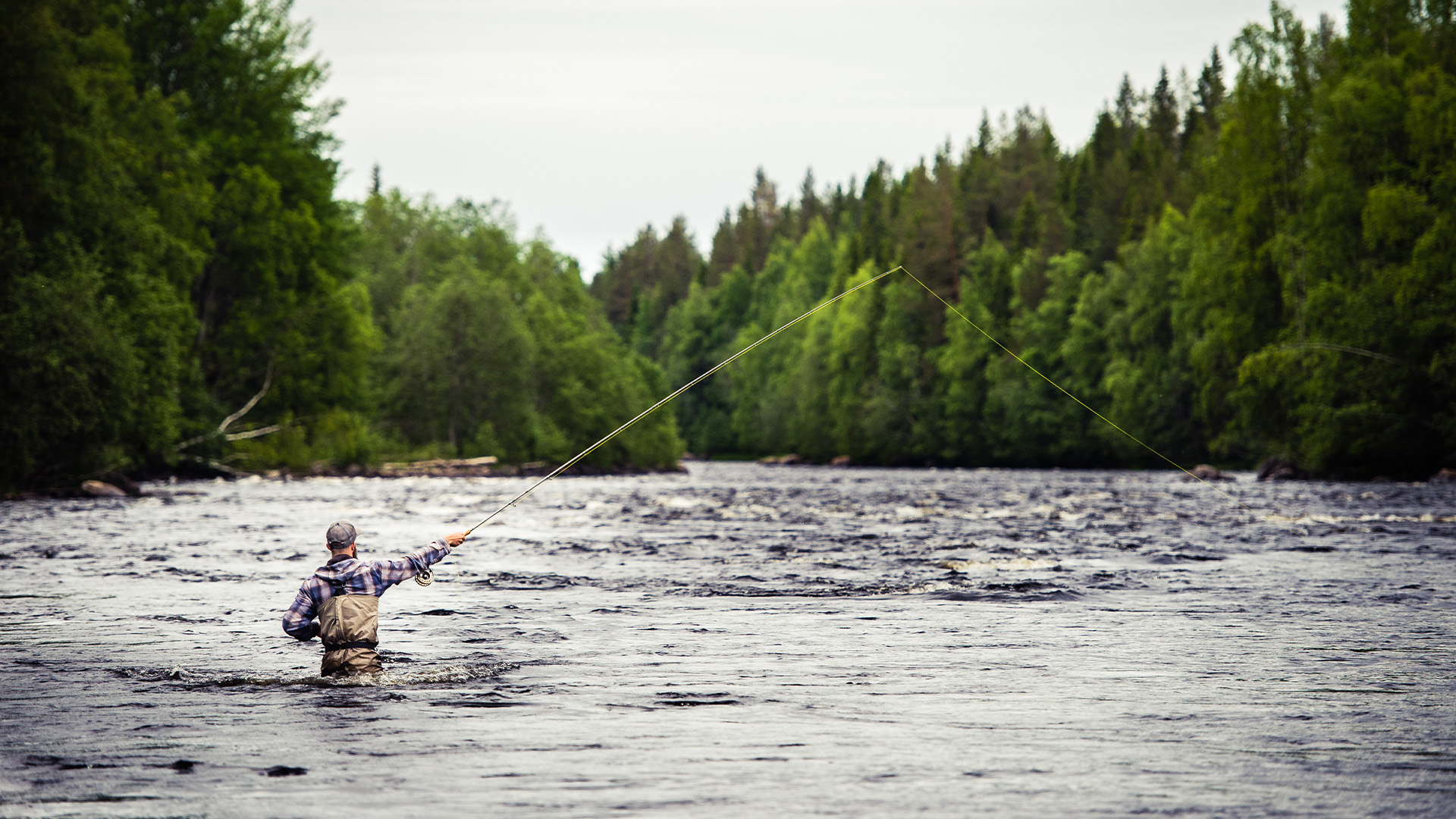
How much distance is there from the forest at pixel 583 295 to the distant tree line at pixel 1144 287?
17cm

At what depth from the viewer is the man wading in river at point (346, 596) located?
9.31 m

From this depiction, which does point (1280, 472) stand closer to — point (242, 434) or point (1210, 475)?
point (1210, 475)

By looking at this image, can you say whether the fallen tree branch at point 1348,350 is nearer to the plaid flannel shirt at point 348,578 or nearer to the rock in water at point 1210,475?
the rock in water at point 1210,475

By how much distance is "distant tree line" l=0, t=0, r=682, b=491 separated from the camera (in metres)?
32.2

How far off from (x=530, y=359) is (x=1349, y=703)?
205 ft

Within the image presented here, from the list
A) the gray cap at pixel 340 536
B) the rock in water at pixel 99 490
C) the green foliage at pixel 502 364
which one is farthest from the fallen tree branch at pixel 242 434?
the gray cap at pixel 340 536

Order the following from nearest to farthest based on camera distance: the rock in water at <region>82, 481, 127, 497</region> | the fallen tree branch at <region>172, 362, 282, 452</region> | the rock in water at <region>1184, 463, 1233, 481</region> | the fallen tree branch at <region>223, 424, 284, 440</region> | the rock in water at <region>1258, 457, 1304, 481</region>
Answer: the rock in water at <region>82, 481, 127, 497</region> < the fallen tree branch at <region>172, 362, 282, 452</region> < the rock in water at <region>1258, 457, 1304, 481</region> < the fallen tree branch at <region>223, 424, 284, 440</region> < the rock in water at <region>1184, 463, 1233, 481</region>

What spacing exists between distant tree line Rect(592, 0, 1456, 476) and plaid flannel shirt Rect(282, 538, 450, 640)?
121ft

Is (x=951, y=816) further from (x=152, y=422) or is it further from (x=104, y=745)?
(x=152, y=422)

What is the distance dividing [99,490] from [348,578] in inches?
1099

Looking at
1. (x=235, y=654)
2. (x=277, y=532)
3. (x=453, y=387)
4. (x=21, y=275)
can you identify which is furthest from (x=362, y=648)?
(x=453, y=387)

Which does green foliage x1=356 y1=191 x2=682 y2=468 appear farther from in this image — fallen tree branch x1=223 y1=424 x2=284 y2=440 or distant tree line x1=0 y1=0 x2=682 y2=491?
fallen tree branch x1=223 y1=424 x2=284 y2=440

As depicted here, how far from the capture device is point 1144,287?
71875 millimetres

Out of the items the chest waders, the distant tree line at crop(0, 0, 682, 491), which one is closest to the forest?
the distant tree line at crop(0, 0, 682, 491)
